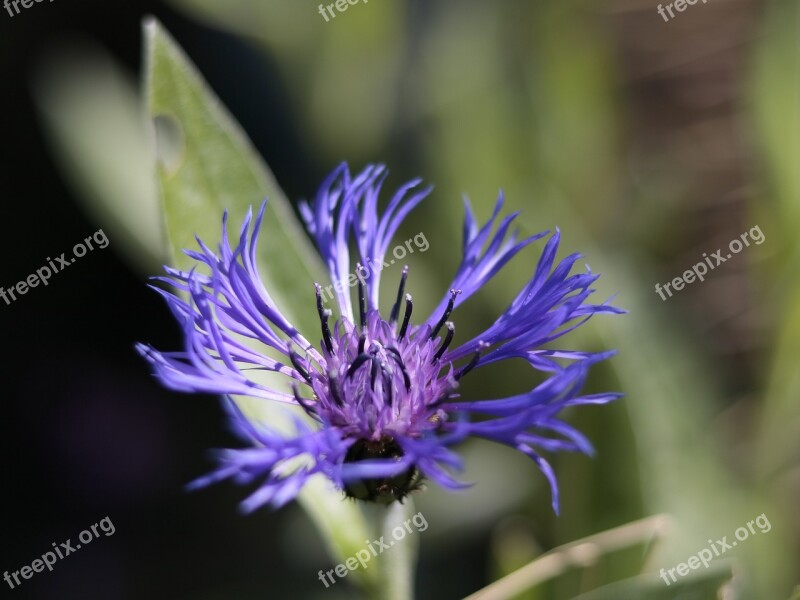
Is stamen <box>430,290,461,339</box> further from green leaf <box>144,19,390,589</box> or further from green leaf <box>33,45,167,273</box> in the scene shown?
green leaf <box>33,45,167,273</box>

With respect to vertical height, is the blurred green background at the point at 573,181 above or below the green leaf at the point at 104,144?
below

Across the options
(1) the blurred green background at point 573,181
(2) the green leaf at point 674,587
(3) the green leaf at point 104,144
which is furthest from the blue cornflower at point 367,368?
(3) the green leaf at point 104,144

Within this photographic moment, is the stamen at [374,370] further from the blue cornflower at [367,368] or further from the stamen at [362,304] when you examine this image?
the stamen at [362,304]

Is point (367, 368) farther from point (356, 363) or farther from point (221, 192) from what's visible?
point (221, 192)

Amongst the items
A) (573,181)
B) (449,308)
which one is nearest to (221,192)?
(449,308)

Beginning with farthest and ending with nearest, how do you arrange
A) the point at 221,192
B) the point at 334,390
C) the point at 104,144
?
the point at 104,144, the point at 221,192, the point at 334,390
